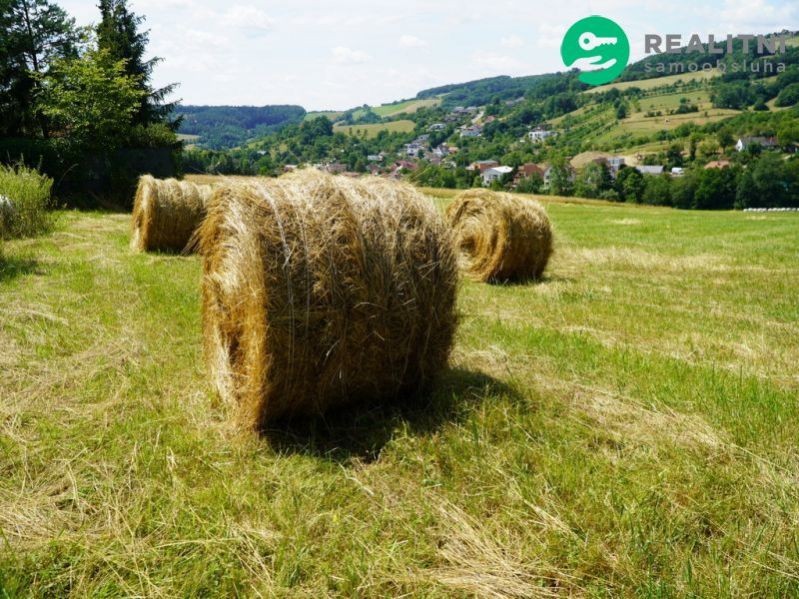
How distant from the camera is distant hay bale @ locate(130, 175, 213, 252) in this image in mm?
12422

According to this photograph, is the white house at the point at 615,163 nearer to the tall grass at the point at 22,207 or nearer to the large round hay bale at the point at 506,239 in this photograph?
the large round hay bale at the point at 506,239

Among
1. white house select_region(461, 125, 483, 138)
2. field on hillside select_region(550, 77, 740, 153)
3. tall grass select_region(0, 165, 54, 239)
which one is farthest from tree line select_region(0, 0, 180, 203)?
white house select_region(461, 125, 483, 138)

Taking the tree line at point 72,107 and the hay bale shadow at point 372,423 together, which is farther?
the tree line at point 72,107

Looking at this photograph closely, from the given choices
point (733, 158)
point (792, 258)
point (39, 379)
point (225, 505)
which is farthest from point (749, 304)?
point (733, 158)

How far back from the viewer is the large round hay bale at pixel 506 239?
410 inches

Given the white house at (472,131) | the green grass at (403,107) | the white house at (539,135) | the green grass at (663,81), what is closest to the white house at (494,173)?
the white house at (472,131)

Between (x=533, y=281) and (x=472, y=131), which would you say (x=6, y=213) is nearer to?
(x=533, y=281)

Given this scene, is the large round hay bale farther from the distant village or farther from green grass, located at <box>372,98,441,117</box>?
green grass, located at <box>372,98,441,117</box>

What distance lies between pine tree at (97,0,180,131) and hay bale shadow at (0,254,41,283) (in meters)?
23.2

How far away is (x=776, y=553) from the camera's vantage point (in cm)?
276

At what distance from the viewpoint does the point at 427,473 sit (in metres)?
3.62

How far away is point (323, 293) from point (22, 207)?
12563mm

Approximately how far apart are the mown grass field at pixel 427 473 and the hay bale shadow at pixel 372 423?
0.8 inches

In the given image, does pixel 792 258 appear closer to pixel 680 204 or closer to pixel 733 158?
pixel 680 204
